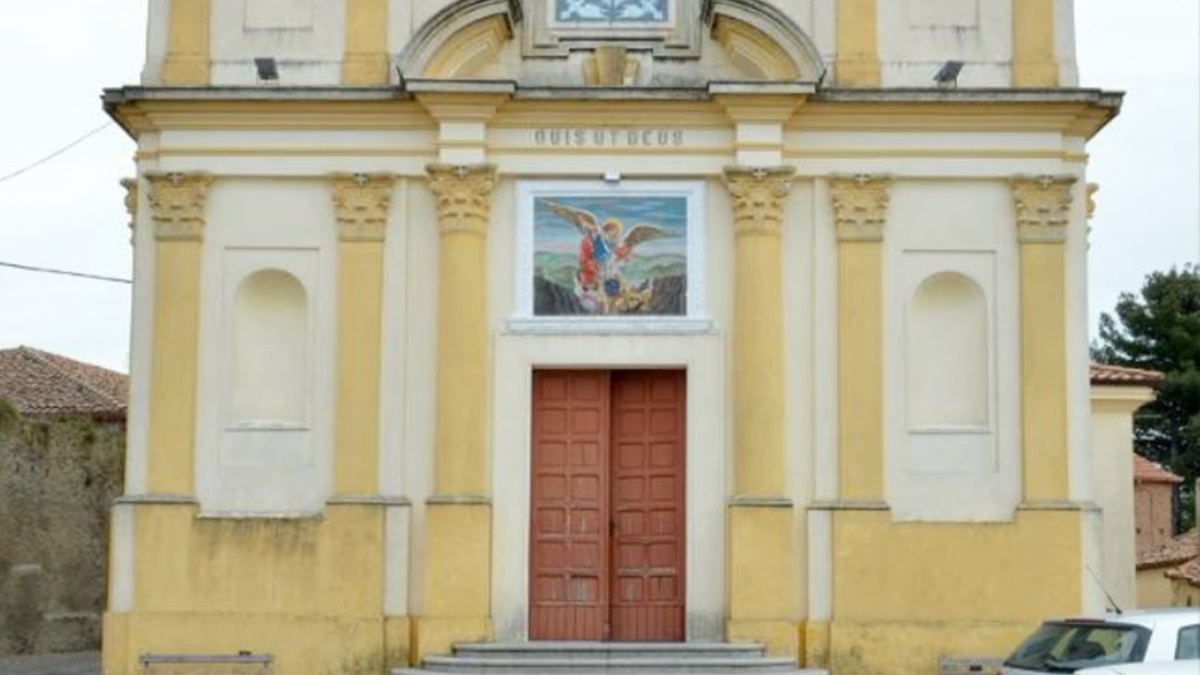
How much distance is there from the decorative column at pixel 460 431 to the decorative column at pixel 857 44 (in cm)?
383

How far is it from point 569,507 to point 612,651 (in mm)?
1770

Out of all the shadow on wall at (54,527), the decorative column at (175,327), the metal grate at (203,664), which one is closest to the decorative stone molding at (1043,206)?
the decorative column at (175,327)

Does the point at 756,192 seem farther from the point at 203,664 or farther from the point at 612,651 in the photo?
the point at 203,664

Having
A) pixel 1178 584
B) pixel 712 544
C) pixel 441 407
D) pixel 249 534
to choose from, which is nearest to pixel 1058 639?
pixel 712 544

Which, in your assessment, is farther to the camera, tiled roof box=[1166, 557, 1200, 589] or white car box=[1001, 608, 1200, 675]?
tiled roof box=[1166, 557, 1200, 589]

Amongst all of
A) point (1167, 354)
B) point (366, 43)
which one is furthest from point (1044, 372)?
point (1167, 354)

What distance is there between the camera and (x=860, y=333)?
19844mm

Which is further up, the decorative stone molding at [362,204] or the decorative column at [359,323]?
the decorative stone molding at [362,204]

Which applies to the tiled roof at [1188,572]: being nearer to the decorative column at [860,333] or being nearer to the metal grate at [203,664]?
the decorative column at [860,333]

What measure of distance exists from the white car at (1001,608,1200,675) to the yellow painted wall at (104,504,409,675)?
7323mm

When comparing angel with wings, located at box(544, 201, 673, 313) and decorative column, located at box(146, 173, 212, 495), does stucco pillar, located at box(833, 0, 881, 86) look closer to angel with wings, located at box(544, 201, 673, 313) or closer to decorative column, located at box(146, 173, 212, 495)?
angel with wings, located at box(544, 201, 673, 313)

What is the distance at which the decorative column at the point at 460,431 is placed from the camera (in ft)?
63.6

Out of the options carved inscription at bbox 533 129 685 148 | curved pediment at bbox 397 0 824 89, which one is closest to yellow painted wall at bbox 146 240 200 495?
curved pediment at bbox 397 0 824 89

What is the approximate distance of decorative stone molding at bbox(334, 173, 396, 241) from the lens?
65.8 ft
